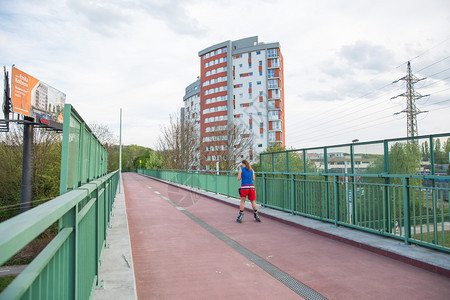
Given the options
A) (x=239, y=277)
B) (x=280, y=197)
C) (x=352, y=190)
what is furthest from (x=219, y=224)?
(x=239, y=277)

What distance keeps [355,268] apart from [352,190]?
2894mm

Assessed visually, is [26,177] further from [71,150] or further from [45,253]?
[45,253]

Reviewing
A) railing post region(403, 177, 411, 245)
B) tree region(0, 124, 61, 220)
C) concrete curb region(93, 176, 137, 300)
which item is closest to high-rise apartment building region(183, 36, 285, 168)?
tree region(0, 124, 61, 220)

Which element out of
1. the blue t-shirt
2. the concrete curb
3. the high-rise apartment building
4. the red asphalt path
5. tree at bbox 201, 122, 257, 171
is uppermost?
the high-rise apartment building

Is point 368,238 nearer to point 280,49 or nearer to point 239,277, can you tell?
point 239,277

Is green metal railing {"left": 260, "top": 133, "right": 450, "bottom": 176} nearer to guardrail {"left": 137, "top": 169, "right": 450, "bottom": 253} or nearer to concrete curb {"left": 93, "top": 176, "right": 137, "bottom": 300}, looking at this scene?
guardrail {"left": 137, "top": 169, "right": 450, "bottom": 253}

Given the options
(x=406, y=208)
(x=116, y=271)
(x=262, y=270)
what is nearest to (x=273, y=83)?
(x=406, y=208)

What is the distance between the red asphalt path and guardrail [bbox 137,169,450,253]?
38.0 inches

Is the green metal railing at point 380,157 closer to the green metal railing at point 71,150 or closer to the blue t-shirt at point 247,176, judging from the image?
the blue t-shirt at point 247,176

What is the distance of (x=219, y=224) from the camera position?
8.68m

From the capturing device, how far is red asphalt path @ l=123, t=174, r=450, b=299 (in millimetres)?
3947

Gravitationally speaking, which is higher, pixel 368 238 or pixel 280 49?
pixel 280 49

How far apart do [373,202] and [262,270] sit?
339 centimetres

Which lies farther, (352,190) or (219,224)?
(219,224)
